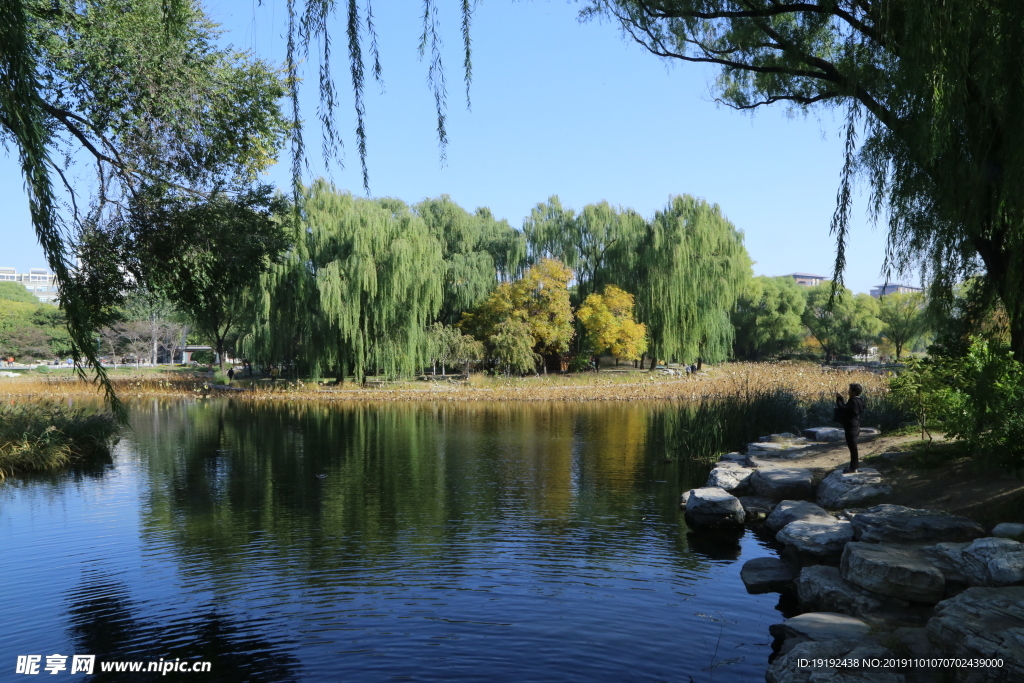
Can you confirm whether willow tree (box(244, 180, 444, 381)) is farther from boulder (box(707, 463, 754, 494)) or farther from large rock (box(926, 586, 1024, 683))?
large rock (box(926, 586, 1024, 683))

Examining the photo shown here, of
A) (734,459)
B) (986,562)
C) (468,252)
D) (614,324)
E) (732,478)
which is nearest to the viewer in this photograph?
(986,562)

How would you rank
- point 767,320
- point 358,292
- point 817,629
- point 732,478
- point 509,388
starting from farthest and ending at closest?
point 767,320
point 509,388
point 358,292
point 732,478
point 817,629

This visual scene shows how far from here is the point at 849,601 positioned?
6.34 metres

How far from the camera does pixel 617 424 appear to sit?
21609mm

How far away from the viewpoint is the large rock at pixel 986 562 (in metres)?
5.88

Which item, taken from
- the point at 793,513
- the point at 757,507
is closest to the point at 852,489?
the point at 793,513

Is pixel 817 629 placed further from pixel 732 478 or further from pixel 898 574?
pixel 732 478

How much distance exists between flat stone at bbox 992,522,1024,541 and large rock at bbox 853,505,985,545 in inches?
13.8

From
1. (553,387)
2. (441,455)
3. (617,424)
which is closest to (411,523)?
(441,455)

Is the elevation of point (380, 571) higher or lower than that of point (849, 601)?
lower

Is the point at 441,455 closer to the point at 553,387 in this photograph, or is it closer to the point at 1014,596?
the point at 1014,596

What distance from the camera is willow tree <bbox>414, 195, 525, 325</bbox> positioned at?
120 ft

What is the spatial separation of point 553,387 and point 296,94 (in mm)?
30197

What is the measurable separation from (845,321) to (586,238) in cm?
2649
